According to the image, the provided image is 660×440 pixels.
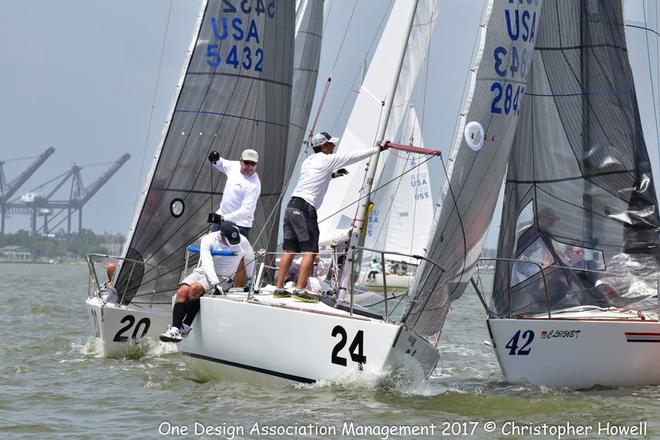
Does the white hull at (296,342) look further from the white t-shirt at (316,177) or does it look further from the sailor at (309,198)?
the white t-shirt at (316,177)

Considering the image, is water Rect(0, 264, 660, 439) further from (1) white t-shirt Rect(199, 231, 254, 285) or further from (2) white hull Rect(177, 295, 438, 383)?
(1) white t-shirt Rect(199, 231, 254, 285)

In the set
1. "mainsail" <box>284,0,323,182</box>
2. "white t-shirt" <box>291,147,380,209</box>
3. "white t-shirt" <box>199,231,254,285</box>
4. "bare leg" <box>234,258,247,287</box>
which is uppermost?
"mainsail" <box>284,0,323,182</box>

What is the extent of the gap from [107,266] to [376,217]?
44.1 feet

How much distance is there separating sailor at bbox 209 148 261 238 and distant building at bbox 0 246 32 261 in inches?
4101

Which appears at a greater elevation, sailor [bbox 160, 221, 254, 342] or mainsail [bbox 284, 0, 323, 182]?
mainsail [bbox 284, 0, 323, 182]

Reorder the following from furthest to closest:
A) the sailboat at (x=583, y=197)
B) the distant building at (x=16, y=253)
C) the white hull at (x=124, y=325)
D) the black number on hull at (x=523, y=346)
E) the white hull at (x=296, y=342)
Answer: the distant building at (x=16, y=253)
the white hull at (x=124, y=325)
the sailboat at (x=583, y=197)
the black number on hull at (x=523, y=346)
the white hull at (x=296, y=342)

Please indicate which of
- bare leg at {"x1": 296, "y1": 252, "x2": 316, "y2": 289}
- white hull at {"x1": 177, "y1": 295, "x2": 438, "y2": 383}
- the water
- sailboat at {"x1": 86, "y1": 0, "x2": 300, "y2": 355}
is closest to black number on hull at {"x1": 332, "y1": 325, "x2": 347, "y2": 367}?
white hull at {"x1": 177, "y1": 295, "x2": 438, "y2": 383}

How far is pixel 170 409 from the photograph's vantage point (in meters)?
7.42

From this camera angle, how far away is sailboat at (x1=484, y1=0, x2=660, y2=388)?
963 centimetres

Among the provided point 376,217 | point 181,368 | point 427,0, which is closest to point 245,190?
point 181,368

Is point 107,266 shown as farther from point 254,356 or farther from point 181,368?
point 254,356

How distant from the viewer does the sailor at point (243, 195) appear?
9359mm

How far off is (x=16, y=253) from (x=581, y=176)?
107504 mm

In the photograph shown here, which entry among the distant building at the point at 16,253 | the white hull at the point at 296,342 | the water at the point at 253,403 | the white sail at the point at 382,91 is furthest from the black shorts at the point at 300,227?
the distant building at the point at 16,253
